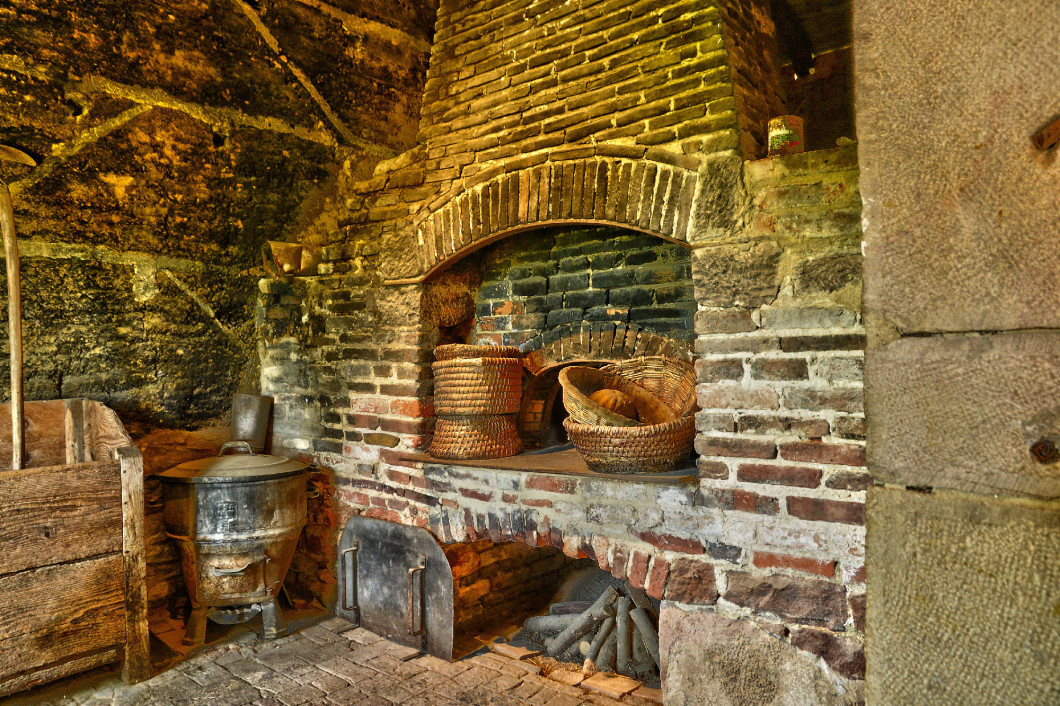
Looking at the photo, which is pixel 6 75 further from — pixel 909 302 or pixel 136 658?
Answer: pixel 909 302

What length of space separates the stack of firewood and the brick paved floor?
207 millimetres

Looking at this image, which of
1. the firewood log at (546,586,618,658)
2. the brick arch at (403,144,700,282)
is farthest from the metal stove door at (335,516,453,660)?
the brick arch at (403,144,700,282)

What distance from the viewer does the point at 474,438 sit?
3.08 meters

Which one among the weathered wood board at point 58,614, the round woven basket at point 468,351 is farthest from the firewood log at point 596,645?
the weathered wood board at point 58,614

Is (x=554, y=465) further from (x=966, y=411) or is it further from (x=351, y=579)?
(x=966, y=411)

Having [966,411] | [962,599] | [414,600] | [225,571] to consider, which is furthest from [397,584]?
[966,411]

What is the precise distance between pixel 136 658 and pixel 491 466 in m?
1.76

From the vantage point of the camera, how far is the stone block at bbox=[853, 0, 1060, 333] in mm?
935

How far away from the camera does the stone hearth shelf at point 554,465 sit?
2420 millimetres

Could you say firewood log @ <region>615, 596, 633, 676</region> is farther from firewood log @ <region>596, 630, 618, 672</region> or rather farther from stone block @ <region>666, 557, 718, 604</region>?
stone block @ <region>666, 557, 718, 604</region>

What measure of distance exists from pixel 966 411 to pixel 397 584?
2.87 m

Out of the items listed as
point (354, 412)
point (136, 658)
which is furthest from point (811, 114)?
point (136, 658)

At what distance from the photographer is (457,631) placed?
132 inches

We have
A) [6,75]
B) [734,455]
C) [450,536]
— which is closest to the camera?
[734,455]
